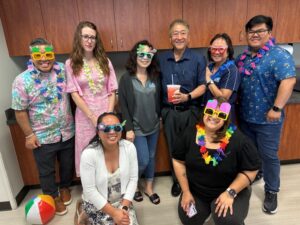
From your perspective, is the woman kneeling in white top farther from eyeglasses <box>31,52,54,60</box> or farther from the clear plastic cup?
eyeglasses <box>31,52,54,60</box>

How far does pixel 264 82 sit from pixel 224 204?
101cm

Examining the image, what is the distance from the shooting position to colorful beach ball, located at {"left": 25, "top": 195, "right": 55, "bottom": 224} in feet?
6.21

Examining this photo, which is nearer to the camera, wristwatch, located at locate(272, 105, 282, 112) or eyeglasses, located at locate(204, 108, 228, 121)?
eyeglasses, located at locate(204, 108, 228, 121)

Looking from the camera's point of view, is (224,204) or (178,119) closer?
(224,204)

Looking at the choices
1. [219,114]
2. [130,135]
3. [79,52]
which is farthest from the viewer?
[130,135]

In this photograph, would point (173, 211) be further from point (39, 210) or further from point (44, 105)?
point (44, 105)

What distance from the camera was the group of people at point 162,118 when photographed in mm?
1532

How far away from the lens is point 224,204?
147 cm

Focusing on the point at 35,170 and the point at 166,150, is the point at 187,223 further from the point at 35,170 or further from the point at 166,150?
the point at 35,170

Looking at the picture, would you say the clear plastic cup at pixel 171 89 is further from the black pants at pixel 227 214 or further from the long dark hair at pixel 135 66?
the black pants at pixel 227 214

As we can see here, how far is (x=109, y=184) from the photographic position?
1680mm

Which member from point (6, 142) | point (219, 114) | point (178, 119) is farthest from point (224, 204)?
point (6, 142)

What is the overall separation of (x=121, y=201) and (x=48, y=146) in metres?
0.80

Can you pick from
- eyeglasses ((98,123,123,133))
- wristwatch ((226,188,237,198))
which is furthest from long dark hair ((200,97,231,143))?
eyeglasses ((98,123,123,133))
